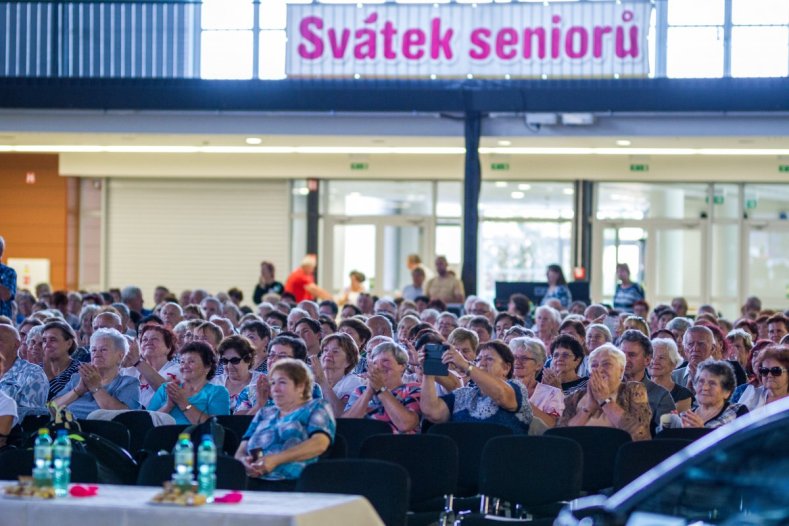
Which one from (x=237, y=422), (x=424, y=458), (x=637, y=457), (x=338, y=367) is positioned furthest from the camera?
(x=338, y=367)

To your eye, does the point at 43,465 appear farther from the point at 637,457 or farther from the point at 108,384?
the point at 108,384

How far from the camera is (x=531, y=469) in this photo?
7098 millimetres

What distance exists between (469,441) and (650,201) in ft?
52.5

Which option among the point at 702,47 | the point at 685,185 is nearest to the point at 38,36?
the point at 702,47

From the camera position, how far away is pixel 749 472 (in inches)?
166

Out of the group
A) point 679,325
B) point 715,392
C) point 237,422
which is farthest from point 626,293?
point 237,422

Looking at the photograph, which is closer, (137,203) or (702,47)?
(702,47)

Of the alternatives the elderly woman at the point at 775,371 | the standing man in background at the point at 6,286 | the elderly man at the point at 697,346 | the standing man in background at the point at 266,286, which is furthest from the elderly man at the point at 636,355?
the standing man in background at the point at 266,286

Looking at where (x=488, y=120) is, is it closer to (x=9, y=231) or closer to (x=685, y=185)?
(x=685, y=185)

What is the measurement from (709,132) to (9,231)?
13.8 metres

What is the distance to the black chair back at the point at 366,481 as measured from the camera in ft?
21.0

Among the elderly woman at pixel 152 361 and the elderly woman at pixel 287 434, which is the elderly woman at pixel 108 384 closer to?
the elderly woman at pixel 152 361

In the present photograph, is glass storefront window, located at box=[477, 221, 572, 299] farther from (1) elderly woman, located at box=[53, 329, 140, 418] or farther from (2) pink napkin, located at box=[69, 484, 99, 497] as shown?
(2) pink napkin, located at box=[69, 484, 99, 497]

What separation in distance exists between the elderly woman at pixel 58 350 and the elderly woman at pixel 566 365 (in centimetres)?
353
